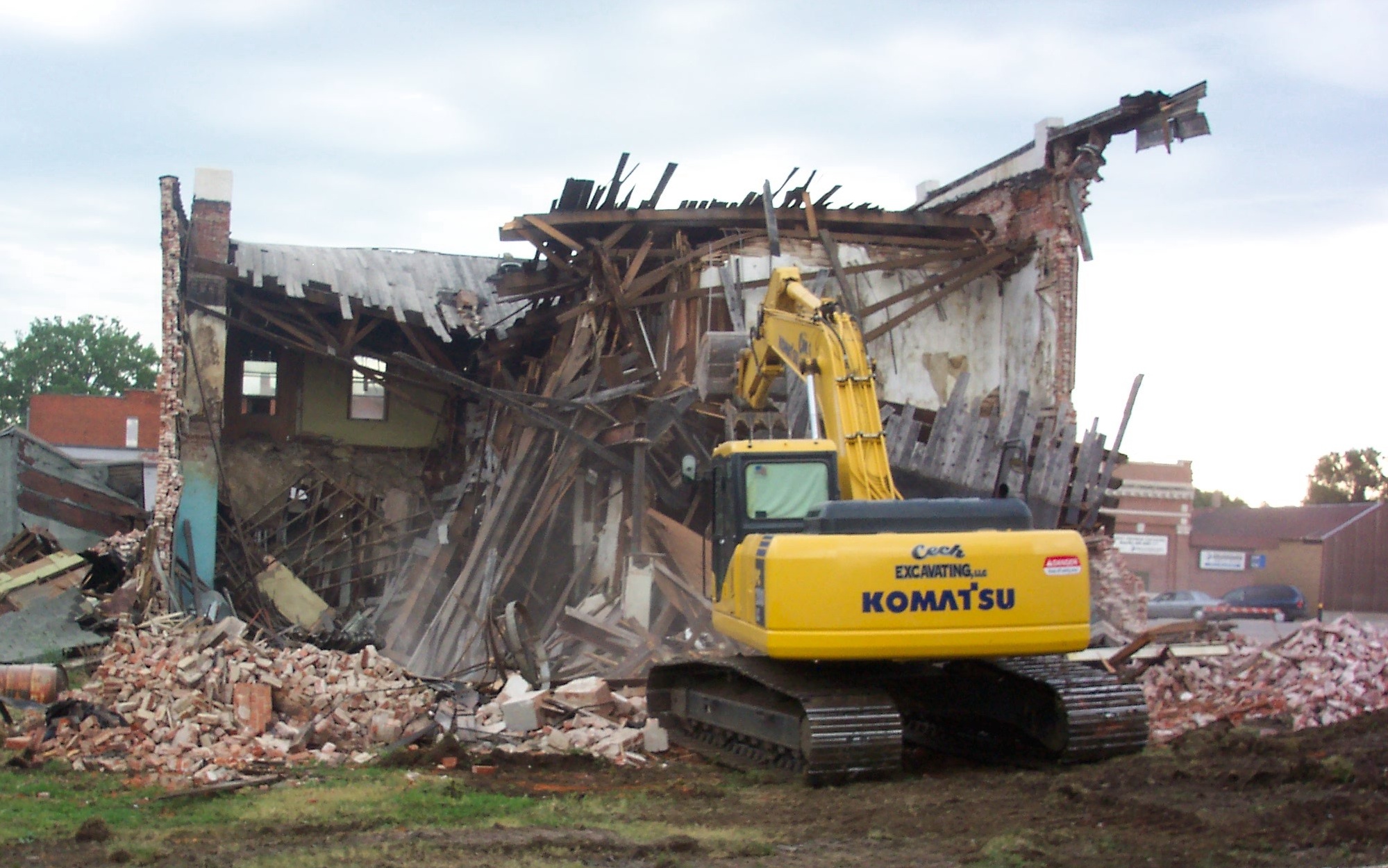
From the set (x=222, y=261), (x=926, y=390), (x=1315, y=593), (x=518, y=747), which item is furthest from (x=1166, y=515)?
(x=518, y=747)

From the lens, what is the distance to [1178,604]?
1199 inches

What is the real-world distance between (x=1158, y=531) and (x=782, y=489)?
39.7m

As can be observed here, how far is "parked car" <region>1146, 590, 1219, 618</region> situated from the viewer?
30031 mm

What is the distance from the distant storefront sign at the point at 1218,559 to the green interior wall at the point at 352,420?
32.4 metres

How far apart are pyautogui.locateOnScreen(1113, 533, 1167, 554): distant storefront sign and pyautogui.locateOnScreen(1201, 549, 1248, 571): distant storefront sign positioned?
56.2 inches

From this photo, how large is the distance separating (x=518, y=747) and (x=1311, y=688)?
6.55 meters

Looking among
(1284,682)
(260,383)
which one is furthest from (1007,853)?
(260,383)

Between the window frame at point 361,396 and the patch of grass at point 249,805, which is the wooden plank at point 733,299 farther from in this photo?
the patch of grass at point 249,805

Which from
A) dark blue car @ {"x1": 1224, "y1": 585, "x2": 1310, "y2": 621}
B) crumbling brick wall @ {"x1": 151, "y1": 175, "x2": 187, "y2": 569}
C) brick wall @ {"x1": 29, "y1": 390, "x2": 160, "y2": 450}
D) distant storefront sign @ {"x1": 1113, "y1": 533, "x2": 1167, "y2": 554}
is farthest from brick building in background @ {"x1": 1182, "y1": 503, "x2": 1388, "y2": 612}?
brick wall @ {"x1": 29, "y1": 390, "x2": 160, "y2": 450}

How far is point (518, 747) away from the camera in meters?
9.58

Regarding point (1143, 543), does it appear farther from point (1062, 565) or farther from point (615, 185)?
point (1062, 565)

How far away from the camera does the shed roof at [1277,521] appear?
147 ft

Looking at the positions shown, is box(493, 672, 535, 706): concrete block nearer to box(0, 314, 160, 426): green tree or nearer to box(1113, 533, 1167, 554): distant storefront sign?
box(1113, 533, 1167, 554): distant storefront sign

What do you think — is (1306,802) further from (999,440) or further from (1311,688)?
(999,440)
